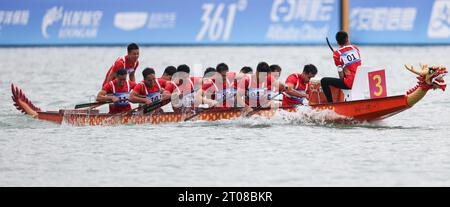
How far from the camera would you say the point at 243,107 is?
78.0 feet

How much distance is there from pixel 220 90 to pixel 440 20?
23.4 m

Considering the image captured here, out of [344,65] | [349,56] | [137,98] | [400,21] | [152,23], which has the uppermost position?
[152,23]

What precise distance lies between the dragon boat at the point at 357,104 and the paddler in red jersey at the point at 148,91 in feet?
1.07

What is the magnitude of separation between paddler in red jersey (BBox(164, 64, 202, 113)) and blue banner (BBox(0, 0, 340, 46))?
24348 mm

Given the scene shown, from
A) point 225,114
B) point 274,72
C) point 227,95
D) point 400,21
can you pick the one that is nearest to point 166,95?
point 227,95

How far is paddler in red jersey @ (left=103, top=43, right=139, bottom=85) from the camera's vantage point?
995 inches

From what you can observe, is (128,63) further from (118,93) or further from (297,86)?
(297,86)

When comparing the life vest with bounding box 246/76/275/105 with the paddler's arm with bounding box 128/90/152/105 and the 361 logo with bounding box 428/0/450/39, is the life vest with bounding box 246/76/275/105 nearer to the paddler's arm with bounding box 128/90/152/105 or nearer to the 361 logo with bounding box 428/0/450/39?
the paddler's arm with bounding box 128/90/152/105

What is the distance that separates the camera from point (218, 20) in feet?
164

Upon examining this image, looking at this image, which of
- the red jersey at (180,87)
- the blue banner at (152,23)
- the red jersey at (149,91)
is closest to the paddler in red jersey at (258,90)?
the red jersey at (180,87)

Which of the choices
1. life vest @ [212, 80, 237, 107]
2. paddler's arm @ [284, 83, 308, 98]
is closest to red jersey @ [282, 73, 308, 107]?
paddler's arm @ [284, 83, 308, 98]

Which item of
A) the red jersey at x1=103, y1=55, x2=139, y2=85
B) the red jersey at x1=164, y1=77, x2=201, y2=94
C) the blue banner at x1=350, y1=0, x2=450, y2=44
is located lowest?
the red jersey at x1=164, y1=77, x2=201, y2=94

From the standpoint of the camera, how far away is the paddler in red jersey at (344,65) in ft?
76.2
